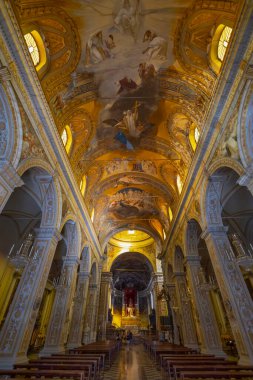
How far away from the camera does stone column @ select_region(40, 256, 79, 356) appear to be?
9.65 meters

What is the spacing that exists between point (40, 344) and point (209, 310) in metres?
11.1

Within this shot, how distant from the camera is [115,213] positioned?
2081 centimetres

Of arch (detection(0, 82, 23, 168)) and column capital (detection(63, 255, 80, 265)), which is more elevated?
arch (detection(0, 82, 23, 168))

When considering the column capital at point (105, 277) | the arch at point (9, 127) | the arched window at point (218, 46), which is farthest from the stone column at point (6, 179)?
the column capital at point (105, 277)

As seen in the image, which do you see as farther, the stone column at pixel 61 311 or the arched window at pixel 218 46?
the stone column at pixel 61 311

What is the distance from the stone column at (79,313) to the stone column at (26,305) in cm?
696

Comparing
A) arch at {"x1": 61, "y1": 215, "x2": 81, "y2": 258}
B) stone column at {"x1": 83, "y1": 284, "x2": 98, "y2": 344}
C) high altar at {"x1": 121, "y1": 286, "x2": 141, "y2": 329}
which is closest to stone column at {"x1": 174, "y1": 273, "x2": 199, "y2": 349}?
stone column at {"x1": 83, "y1": 284, "x2": 98, "y2": 344}

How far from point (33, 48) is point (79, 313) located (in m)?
14.1

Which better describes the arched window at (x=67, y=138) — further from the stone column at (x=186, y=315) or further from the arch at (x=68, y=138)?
the stone column at (x=186, y=315)

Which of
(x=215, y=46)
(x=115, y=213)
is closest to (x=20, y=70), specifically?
(x=215, y=46)

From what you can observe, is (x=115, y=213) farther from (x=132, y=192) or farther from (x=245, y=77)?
(x=245, y=77)

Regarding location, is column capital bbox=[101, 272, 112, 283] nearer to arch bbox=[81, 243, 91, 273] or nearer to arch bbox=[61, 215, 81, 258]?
arch bbox=[81, 243, 91, 273]

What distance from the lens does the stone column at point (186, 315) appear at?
42.8 ft

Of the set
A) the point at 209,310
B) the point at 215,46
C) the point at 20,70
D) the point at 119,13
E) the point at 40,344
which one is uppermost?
the point at 119,13
